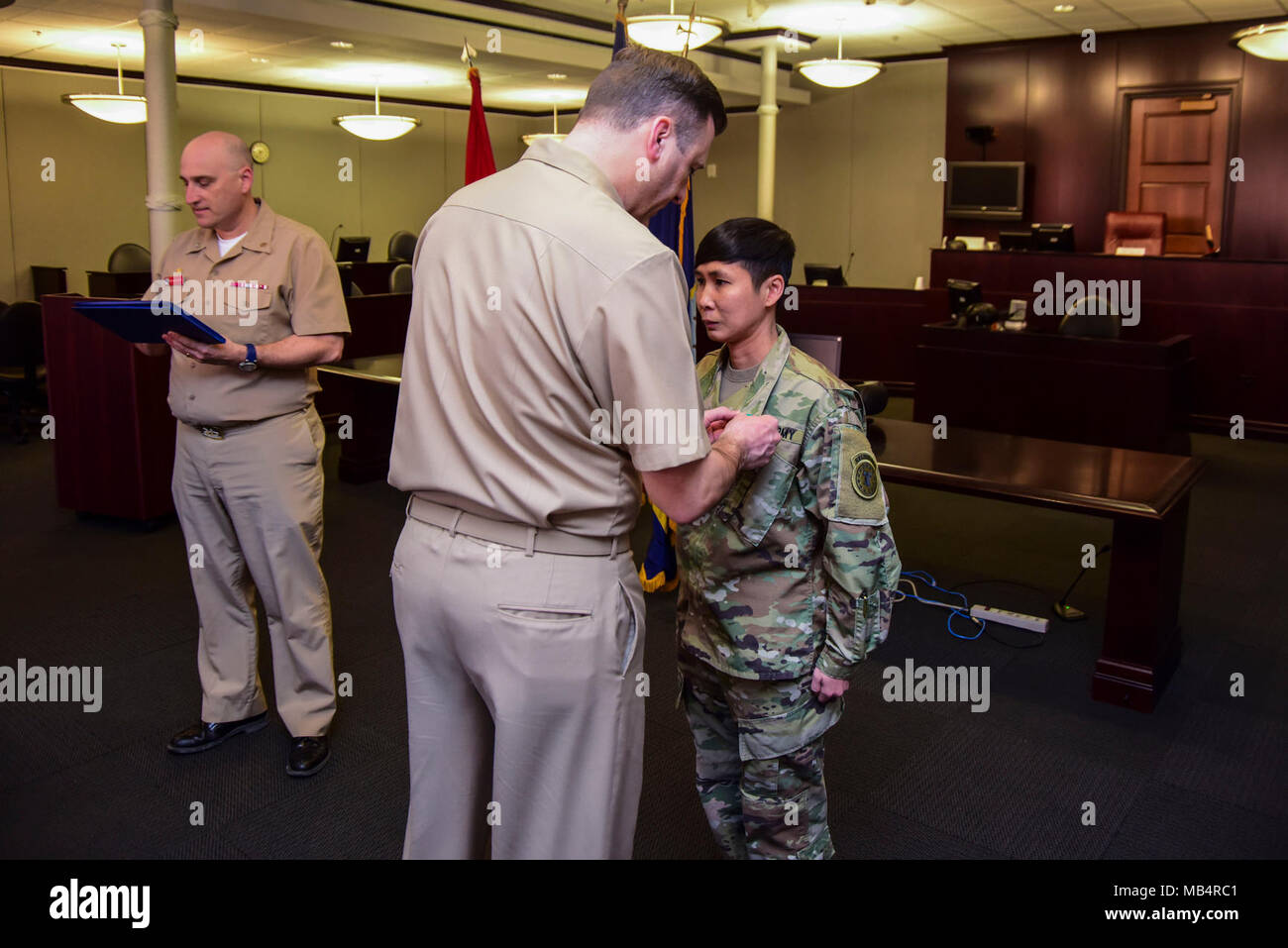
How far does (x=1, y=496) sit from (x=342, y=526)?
2.15m

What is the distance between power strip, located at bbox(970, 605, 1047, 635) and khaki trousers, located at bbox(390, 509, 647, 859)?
2779 mm

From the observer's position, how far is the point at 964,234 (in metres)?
10.9

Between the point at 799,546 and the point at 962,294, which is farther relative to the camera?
the point at 962,294

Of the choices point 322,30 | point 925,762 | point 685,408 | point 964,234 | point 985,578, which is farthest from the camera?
point 964,234

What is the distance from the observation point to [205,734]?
118 inches

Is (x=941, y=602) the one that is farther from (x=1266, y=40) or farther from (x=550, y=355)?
(x=1266, y=40)

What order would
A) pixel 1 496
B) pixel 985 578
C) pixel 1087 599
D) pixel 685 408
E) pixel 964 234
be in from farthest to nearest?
1. pixel 964 234
2. pixel 1 496
3. pixel 985 578
4. pixel 1087 599
5. pixel 685 408

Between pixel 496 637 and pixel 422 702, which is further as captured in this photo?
pixel 422 702

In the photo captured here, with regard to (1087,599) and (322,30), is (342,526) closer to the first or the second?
(1087,599)

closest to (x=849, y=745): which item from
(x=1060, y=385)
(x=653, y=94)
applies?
(x=653, y=94)

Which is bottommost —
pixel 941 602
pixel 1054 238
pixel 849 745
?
pixel 849 745

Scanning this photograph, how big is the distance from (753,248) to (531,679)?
0.94 m

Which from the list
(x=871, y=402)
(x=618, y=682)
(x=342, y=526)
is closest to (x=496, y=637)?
(x=618, y=682)

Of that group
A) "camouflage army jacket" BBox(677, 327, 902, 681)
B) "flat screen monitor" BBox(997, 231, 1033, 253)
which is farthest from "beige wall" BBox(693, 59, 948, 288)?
"camouflage army jacket" BBox(677, 327, 902, 681)
